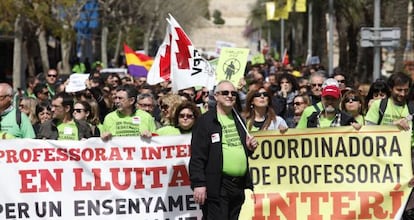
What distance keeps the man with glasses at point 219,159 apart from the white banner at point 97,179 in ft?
2.96

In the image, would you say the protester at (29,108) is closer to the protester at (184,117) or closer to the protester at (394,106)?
the protester at (184,117)

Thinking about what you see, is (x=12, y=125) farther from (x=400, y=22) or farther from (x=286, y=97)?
(x=400, y=22)

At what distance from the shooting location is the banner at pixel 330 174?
8.44m

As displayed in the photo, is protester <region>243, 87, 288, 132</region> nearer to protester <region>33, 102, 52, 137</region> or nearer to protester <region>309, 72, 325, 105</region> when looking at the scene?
protester <region>309, 72, 325, 105</region>

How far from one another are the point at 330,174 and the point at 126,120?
2200 mm

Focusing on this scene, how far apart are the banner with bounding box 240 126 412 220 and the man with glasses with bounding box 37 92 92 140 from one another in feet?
5.83

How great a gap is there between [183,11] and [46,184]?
181 ft

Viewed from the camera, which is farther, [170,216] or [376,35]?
[376,35]

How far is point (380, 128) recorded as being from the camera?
8469mm

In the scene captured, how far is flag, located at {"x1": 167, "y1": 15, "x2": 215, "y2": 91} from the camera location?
34.5 feet

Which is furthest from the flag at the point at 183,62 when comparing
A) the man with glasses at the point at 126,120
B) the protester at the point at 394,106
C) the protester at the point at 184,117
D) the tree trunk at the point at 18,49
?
the tree trunk at the point at 18,49

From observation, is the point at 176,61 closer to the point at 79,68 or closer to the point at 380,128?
the point at 380,128

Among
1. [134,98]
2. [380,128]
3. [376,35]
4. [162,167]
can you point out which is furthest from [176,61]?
[376,35]

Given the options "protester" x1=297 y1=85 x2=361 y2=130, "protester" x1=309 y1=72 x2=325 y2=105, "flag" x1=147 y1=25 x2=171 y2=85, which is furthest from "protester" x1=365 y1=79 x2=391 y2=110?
"flag" x1=147 y1=25 x2=171 y2=85
